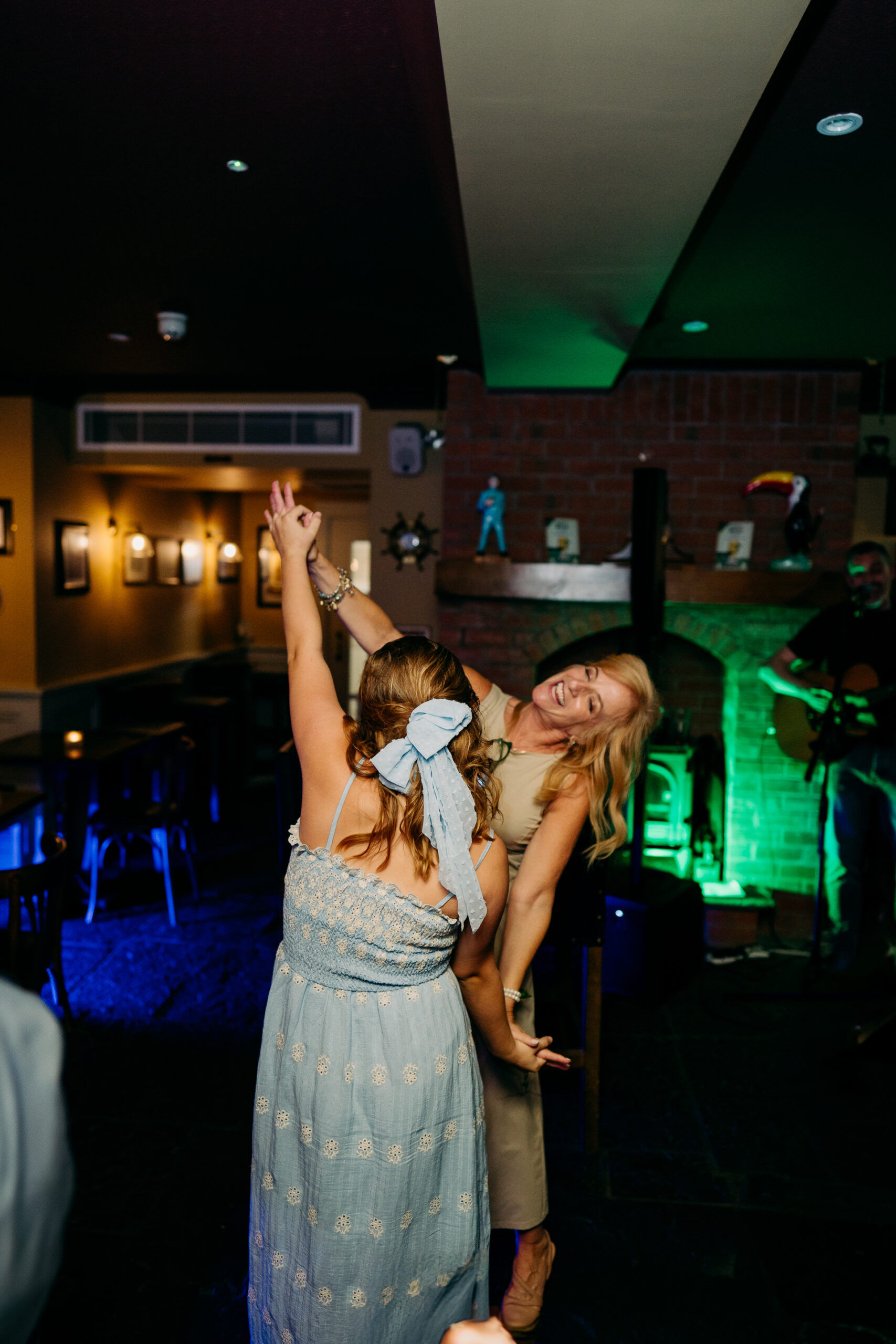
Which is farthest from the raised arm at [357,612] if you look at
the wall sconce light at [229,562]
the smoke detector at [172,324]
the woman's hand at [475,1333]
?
the wall sconce light at [229,562]

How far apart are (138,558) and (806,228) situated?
5.48 meters

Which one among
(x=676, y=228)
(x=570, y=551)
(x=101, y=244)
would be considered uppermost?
(x=101, y=244)

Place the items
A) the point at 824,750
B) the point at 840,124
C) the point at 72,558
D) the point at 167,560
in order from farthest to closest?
the point at 167,560 → the point at 72,558 → the point at 824,750 → the point at 840,124

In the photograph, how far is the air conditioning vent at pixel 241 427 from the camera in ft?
16.7

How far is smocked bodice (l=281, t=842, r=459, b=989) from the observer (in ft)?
3.99

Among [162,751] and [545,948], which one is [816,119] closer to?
[545,948]

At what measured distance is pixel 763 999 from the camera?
11.1ft

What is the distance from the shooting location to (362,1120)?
124 centimetres

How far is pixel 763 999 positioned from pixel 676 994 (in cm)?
34

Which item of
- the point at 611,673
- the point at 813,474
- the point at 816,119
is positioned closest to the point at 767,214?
the point at 816,119

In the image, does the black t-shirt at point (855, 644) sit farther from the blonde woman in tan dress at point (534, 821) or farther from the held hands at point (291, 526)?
the held hands at point (291, 526)

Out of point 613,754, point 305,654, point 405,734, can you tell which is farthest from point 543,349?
point 405,734

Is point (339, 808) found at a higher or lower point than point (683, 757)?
higher

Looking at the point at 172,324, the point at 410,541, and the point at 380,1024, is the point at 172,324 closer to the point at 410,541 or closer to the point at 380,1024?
the point at 410,541
